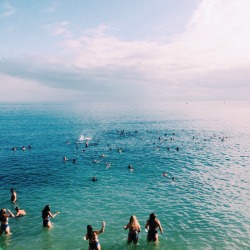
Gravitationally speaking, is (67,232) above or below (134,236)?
below

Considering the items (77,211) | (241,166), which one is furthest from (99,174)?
(241,166)

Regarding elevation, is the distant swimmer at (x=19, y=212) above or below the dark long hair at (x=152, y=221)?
below

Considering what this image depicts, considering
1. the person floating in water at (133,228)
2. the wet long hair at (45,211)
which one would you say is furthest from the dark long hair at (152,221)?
the wet long hair at (45,211)

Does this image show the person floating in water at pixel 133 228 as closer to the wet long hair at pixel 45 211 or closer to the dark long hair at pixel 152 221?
the dark long hair at pixel 152 221

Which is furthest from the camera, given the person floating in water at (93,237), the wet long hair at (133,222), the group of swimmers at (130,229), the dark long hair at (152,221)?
the dark long hair at (152,221)

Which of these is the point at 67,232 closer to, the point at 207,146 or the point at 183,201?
the point at 183,201

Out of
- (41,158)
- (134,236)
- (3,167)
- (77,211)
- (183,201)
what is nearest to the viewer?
(134,236)

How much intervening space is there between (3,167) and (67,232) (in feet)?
97.5

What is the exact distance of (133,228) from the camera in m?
19.0

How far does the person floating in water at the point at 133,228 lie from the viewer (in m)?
18.6

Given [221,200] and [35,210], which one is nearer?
[35,210]

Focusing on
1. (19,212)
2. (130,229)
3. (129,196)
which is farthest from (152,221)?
(19,212)

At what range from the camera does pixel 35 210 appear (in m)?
27.9

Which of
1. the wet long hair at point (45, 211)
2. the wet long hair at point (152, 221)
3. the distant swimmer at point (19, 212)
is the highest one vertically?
the wet long hair at point (152, 221)
